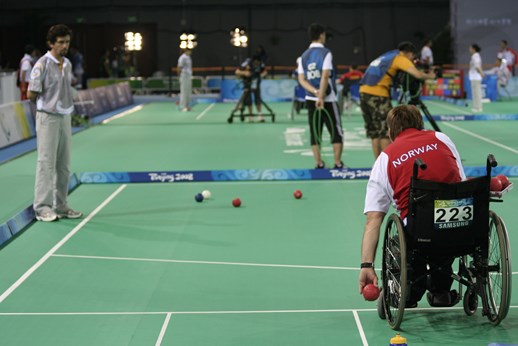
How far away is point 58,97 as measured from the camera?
32.8 ft

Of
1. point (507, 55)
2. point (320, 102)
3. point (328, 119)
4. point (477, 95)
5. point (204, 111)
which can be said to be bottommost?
point (204, 111)

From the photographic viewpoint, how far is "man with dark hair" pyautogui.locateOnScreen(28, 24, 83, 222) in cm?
994

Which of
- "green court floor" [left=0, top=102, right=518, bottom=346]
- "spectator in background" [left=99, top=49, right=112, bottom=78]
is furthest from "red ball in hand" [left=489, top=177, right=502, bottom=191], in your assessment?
"spectator in background" [left=99, top=49, right=112, bottom=78]

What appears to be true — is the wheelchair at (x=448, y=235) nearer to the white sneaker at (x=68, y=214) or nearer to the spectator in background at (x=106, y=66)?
the white sneaker at (x=68, y=214)

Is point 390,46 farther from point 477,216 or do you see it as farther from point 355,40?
point 477,216

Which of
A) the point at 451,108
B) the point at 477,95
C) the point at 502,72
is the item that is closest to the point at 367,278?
the point at 477,95

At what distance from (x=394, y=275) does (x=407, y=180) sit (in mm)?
588

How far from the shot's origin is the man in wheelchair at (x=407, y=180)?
19.1 feet

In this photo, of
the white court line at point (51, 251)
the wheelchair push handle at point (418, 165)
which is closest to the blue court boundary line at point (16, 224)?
the white court line at point (51, 251)

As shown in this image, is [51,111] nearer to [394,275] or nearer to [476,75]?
[394,275]

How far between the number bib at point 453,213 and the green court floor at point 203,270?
0.73m

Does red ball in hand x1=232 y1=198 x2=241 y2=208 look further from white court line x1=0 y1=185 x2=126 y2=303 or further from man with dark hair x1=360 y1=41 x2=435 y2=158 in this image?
man with dark hair x1=360 y1=41 x2=435 y2=158

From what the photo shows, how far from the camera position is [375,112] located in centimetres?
1268

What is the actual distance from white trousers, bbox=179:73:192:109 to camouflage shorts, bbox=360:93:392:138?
15.2 meters
